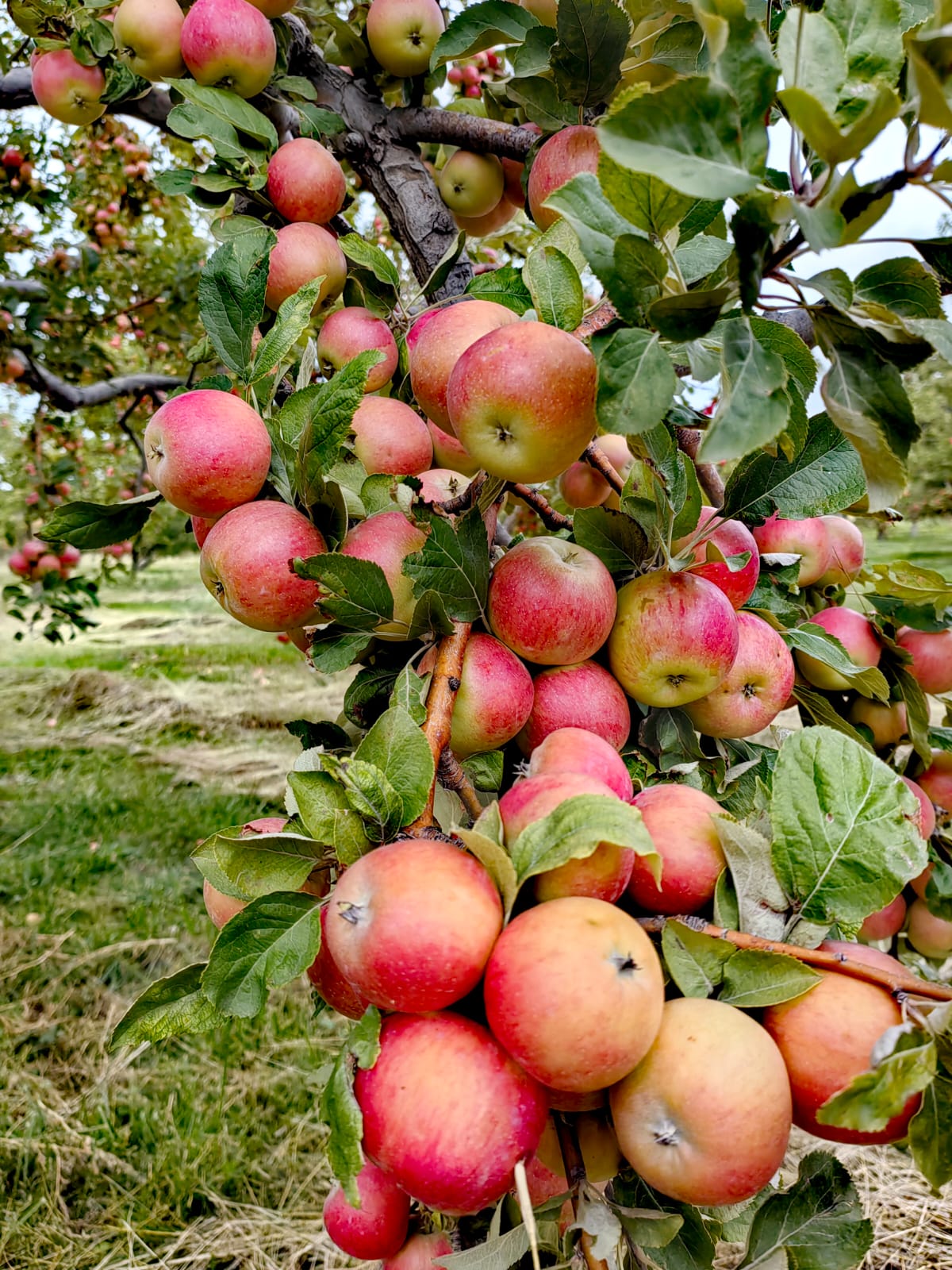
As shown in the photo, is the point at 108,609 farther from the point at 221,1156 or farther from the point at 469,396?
the point at 469,396

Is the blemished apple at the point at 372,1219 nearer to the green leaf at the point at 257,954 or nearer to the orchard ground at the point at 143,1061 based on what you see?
the orchard ground at the point at 143,1061

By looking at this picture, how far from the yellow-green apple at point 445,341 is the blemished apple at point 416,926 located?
1.32 ft

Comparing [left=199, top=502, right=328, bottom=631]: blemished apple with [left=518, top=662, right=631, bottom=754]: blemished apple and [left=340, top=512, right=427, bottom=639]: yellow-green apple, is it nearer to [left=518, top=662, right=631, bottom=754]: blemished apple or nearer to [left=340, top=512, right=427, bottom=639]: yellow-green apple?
[left=340, top=512, right=427, bottom=639]: yellow-green apple

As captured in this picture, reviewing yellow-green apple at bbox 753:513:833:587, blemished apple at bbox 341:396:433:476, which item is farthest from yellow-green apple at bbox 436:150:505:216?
yellow-green apple at bbox 753:513:833:587

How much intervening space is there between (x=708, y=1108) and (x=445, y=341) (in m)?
0.56

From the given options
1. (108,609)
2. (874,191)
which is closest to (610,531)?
(874,191)

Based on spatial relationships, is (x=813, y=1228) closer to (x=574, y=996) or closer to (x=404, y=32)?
(x=574, y=996)

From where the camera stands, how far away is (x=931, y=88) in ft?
1.23

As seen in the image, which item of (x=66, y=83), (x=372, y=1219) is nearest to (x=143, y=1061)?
(x=372, y=1219)

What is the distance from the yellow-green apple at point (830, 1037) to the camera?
0.43m

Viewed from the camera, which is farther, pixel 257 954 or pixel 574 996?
pixel 257 954

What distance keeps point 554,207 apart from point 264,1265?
1683 millimetres

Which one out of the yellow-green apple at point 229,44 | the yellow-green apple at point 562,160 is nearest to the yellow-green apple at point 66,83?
the yellow-green apple at point 229,44

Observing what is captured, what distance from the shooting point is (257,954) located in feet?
1.67
